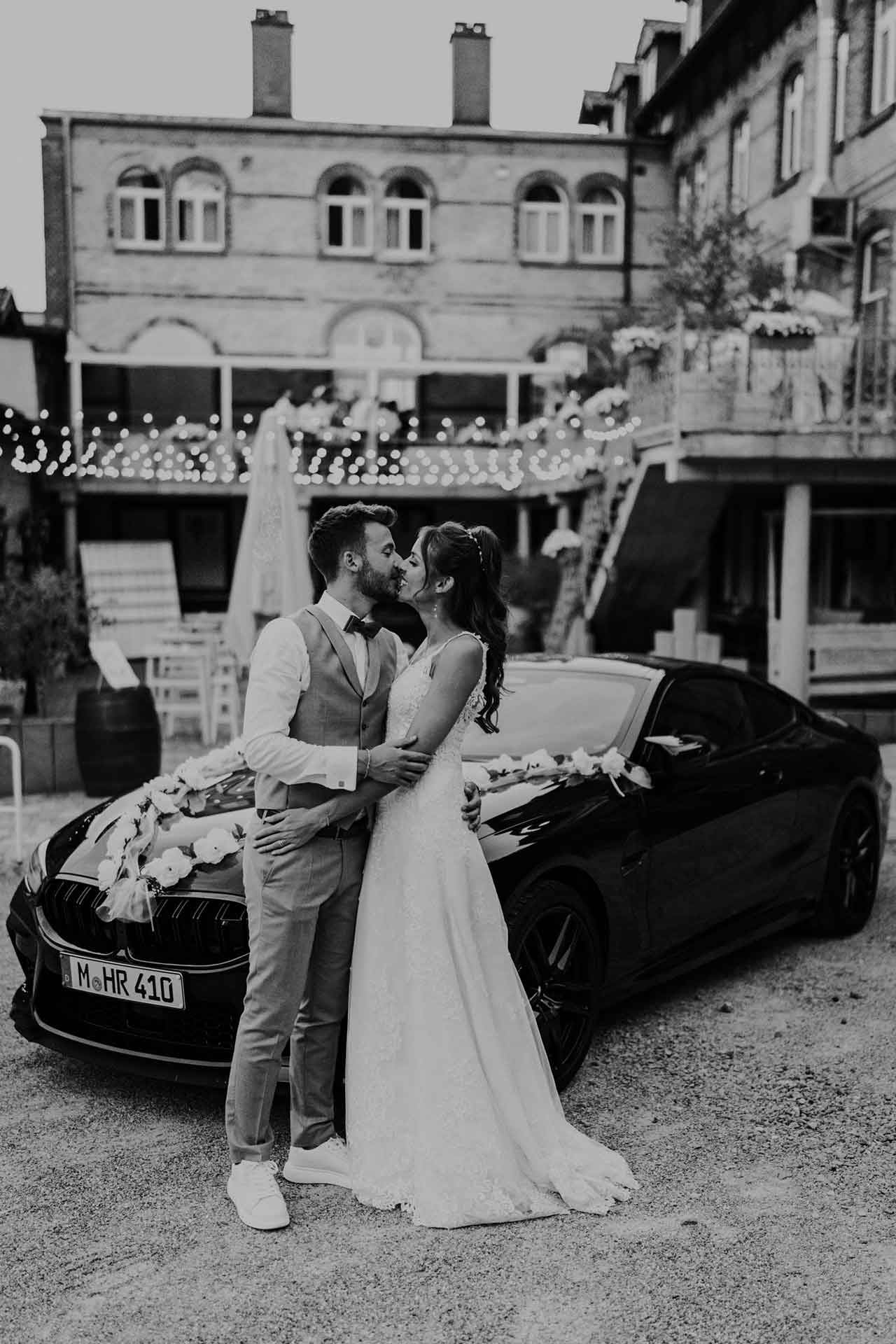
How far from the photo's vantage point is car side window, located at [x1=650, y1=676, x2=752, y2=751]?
570cm

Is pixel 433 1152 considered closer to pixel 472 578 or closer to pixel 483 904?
pixel 483 904

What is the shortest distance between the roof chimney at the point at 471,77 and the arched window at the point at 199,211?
16.6ft

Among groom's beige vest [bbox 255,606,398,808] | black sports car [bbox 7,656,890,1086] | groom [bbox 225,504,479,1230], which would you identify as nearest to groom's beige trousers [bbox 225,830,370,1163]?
groom [bbox 225,504,479,1230]

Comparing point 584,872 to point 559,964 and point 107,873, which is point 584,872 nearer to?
point 559,964

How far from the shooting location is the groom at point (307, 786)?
3.62m

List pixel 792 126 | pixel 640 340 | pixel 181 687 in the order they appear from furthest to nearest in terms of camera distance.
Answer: pixel 792 126
pixel 640 340
pixel 181 687

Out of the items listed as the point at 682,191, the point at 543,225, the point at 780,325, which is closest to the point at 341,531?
the point at 780,325

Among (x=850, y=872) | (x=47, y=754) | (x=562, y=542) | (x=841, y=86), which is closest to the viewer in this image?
(x=850, y=872)

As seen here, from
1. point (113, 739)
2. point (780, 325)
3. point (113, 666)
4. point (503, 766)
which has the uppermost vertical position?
point (780, 325)

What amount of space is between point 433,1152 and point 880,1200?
128cm

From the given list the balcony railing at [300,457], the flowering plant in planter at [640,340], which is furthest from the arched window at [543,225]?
the flowering plant in planter at [640,340]

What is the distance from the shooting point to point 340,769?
362 centimetres

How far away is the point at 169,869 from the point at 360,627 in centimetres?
111

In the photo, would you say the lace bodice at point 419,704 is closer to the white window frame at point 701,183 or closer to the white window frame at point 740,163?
the white window frame at point 740,163
